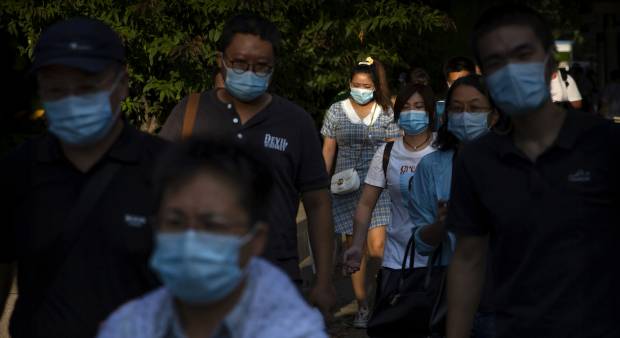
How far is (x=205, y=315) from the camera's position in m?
2.78

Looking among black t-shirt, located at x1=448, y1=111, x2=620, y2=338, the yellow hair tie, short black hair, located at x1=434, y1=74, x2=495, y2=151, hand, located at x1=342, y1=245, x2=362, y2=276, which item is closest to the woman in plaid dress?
the yellow hair tie

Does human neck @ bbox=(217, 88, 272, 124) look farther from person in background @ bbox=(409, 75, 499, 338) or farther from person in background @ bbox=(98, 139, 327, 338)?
person in background @ bbox=(98, 139, 327, 338)

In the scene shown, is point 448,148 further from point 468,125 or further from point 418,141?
point 418,141

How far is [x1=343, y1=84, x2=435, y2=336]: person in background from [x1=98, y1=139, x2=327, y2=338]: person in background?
13.4 feet

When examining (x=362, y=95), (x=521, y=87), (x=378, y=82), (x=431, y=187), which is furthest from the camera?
(x=378, y=82)

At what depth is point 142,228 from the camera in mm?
3559

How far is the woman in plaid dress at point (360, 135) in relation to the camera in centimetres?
949

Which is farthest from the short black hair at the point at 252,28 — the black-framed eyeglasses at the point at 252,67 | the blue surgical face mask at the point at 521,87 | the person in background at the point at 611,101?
the person in background at the point at 611,101

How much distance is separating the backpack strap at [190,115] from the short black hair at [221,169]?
7.79ft

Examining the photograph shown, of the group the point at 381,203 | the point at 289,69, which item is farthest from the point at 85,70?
the point at 289,69

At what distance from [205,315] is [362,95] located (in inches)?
294

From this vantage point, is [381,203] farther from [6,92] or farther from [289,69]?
[6,92]

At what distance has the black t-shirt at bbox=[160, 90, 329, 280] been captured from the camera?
5.22m

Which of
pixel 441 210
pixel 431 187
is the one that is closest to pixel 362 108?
pixel 431 187
